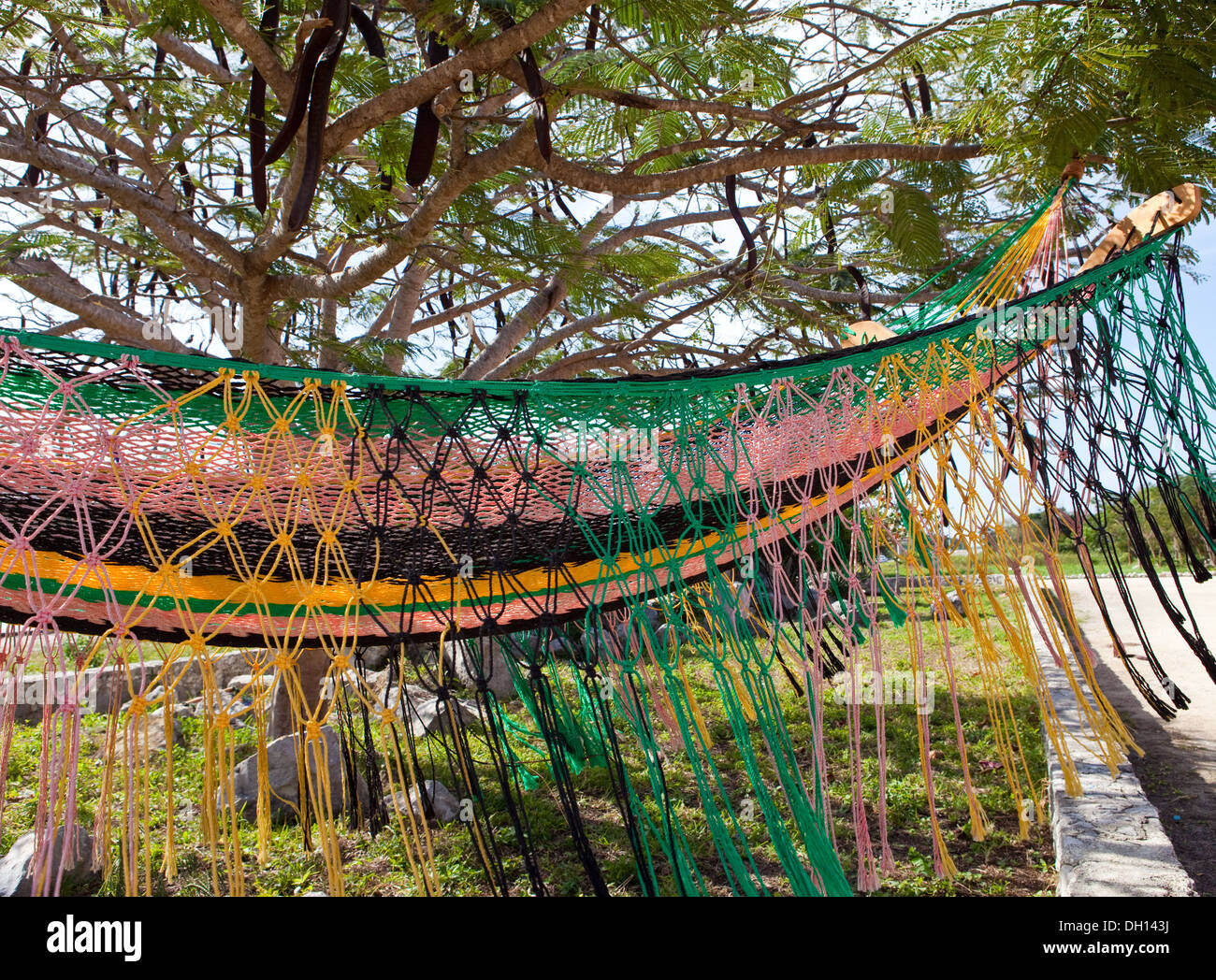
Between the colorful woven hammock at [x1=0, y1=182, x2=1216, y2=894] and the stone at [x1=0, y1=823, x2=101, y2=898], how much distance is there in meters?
0.73

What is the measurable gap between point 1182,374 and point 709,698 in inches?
126

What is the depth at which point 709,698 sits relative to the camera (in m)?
4.62

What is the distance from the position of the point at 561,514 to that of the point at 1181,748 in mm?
2833

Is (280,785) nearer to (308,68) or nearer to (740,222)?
(308,68)

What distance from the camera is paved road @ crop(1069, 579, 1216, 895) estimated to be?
94.5 inches

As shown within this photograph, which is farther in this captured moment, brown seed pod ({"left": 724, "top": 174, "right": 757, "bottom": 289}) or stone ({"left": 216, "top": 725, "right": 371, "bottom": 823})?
brown seed pod ({"left": 724, "top": 174, "right": 757, "bottom": 289})

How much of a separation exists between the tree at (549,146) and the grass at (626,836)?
1.43 meters

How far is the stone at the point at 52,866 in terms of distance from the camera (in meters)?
2.29

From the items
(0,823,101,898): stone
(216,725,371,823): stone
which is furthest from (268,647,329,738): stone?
(0,823,101,898): stone

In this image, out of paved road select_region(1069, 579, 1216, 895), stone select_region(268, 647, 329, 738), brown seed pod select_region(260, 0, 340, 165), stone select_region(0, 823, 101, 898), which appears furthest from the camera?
stone select_region(268, 647, 329, 738)

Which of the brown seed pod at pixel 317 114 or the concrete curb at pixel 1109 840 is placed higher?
the brown seed pod at pixel 317 114

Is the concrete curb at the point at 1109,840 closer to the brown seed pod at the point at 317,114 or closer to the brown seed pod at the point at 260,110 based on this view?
the brown seed pod at the point at 317,114

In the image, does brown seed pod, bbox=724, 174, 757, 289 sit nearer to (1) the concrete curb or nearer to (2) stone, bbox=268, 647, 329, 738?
(1) the concrete curb

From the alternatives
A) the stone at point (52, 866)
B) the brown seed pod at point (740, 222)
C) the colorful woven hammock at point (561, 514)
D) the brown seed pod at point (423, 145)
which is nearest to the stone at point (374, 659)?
the stone at point (52, 866)
